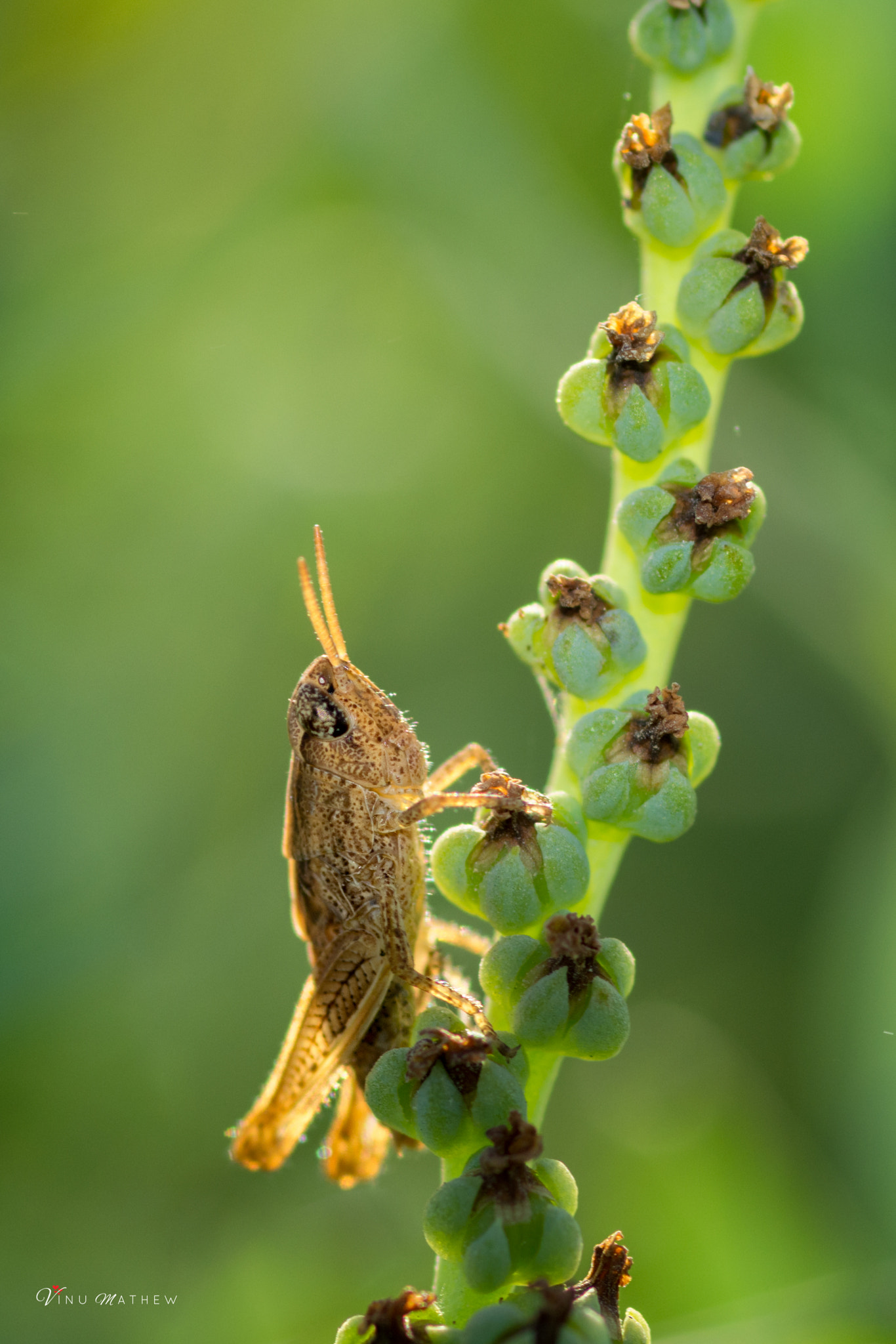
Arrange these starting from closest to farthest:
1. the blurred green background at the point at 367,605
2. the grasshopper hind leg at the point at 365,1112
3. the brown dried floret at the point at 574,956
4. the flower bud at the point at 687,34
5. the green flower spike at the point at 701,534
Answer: the brown dried floret at the point at 574,956 → the green flower spike at the point at 701,534 → the flower bud at the point at 687,34 → the blurred green background at the point at 367,605 → the grasshopper hind leg at the point at 365,1112

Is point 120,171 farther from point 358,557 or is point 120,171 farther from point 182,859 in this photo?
point 182,859

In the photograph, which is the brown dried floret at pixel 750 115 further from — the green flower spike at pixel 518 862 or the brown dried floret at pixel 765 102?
the green flower spike at pixel 518 862

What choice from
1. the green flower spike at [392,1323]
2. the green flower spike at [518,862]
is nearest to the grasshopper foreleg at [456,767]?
the green flower spike at [518,862]

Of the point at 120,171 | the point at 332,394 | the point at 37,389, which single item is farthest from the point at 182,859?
the point at 120,171

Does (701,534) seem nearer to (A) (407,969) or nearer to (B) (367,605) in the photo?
(A) (407,969)

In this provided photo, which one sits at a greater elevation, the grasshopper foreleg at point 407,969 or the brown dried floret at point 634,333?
the brown dried floret at point 634,333

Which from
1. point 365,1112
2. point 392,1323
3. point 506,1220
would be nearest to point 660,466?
point 506,1220
